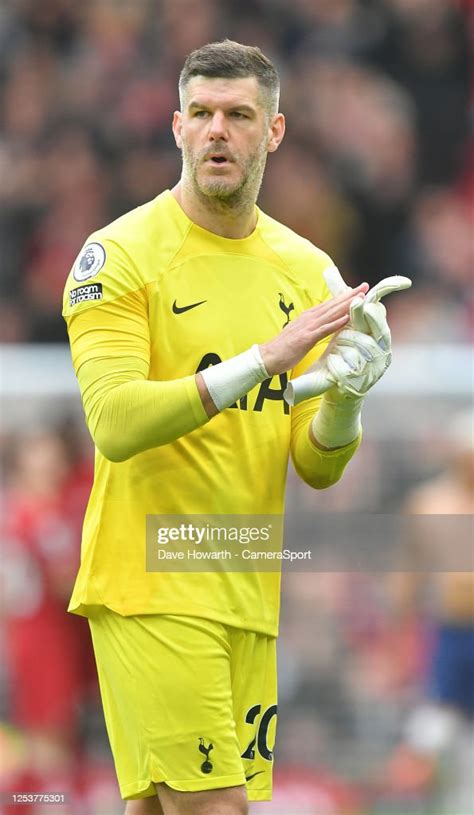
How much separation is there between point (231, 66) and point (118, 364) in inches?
36.9

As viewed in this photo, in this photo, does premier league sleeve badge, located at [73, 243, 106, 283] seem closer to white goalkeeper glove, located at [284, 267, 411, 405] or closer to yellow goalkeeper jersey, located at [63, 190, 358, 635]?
yellow goalkeeper jersey, located at [63, 190, 358, 635]

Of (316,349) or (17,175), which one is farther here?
(17,175)

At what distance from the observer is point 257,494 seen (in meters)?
4.26

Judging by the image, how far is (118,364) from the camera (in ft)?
13.0

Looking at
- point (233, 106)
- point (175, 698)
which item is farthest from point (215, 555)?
point (233, 106)

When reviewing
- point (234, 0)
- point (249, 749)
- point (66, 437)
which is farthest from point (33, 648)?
point (234, 0)

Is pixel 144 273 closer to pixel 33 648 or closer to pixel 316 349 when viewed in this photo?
pixel 316 349

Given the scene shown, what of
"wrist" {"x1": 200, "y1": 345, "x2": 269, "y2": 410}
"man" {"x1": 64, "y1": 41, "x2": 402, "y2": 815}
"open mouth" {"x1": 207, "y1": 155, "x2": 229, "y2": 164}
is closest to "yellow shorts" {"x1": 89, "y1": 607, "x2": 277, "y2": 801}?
"man" {"x1": 64, "y1": 41, "x2": 402, "y2": 815}

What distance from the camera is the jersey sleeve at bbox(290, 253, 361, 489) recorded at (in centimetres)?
432

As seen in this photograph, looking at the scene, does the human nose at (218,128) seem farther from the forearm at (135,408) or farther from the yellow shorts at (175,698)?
the yellow shorts at (175,698)

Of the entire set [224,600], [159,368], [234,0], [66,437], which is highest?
[234,0]

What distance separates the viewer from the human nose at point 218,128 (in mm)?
4125

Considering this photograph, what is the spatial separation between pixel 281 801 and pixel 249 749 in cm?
267

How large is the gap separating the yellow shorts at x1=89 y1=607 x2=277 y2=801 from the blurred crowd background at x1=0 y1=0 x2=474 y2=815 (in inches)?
86.8
